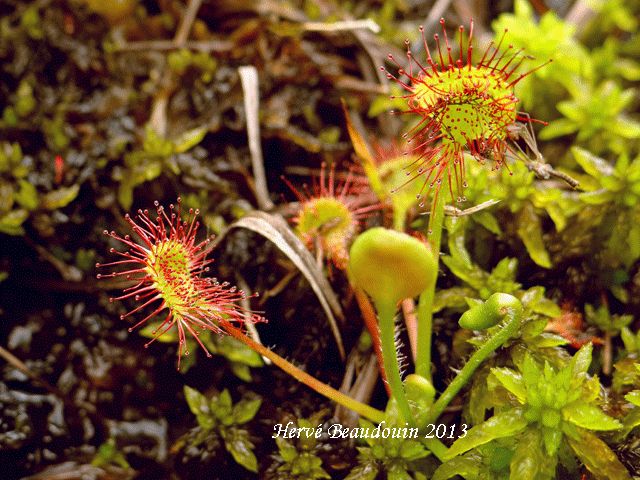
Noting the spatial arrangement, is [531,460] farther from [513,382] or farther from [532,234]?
[532,234]

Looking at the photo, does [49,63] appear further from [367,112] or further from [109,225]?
[367,112]

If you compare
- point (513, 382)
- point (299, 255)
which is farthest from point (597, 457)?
point (299, 255)

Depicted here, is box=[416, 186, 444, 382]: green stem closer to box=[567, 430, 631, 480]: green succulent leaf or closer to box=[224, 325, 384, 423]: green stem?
box=[224, 325, 384, 423]: green stem

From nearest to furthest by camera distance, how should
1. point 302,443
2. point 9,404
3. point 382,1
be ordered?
point 302,443 → point 9,404 → point 382,1

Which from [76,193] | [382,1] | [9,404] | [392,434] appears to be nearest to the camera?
[392,434]

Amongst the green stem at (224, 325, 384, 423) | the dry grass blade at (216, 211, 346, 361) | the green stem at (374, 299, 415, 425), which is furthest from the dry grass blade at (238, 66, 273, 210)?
the green stem at (374, 299, 415, 425)

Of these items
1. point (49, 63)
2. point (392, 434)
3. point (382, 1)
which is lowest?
point (392, 434)

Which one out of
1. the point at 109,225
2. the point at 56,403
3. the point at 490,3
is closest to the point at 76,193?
the point at 109,225
